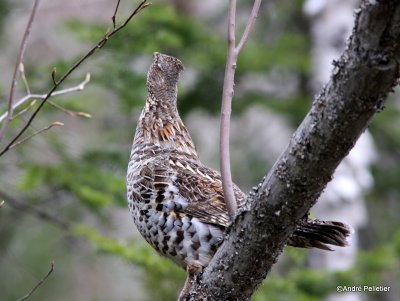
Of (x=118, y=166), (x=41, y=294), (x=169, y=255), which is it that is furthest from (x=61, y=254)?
(x=169, y=255)

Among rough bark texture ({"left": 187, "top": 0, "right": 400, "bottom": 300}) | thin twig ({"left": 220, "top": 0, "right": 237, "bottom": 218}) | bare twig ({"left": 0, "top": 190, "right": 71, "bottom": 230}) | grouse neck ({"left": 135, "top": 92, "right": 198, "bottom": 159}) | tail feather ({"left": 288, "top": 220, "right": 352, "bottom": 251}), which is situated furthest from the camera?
bare twig ({"left": 0, "top": 190, "right": 71, "bottom": 230})

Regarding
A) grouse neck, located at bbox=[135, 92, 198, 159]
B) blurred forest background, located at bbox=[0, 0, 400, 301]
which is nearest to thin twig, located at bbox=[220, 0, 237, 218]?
grouse neck, located at bbox=[135, 92, 198, 159]

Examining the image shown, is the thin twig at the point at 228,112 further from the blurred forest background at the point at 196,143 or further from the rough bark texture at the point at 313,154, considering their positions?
the blurred forest background at the point at 196,143

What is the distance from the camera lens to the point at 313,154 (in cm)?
262

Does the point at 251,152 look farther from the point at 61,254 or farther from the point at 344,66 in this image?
the point at 344,66

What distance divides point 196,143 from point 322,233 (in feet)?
17.0

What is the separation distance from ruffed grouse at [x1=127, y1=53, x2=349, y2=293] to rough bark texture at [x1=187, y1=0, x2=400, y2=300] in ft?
2.02

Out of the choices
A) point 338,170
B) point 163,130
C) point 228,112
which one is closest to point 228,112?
point 228,112

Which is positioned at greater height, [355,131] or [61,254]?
[61,254]

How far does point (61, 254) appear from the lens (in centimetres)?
1048

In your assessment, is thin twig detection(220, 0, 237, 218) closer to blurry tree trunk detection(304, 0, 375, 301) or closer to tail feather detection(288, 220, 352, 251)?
tail feather detection(288, 220, 352, 251)

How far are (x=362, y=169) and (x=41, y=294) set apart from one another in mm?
4412

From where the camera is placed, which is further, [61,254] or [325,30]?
[61,254]

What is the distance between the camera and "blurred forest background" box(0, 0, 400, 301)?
674cm
